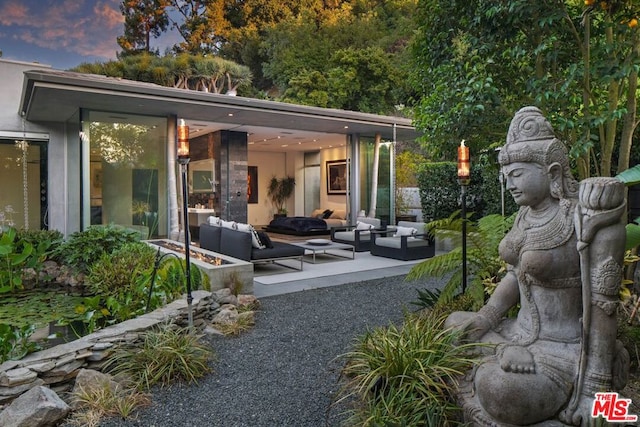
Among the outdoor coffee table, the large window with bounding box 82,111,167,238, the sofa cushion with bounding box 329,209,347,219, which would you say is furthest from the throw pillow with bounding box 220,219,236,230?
the sofa cushion with bounding box 329,209,347,219

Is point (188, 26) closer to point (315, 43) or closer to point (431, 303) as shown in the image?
point (315, 43)

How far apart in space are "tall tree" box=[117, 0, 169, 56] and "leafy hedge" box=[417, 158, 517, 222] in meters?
21.6

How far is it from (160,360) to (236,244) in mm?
3899

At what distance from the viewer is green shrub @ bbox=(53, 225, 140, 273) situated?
702 centimetres

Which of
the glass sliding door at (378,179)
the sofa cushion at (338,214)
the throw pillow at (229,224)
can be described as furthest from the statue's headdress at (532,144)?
the sofa cushion at (338,214)

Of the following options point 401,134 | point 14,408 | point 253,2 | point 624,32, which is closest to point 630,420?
point 14,408

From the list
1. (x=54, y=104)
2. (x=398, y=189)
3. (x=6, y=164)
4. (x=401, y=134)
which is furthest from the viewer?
(x=398, y=189)

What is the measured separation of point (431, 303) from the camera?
4387mm

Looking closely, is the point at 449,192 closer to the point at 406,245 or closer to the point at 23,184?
the point at 406,245

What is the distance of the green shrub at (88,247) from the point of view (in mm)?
7023

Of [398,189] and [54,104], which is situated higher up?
[54,104]

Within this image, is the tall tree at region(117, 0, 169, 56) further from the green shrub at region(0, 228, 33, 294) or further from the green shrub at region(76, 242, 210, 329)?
the green shrub at region(76, 242, 210, 329)

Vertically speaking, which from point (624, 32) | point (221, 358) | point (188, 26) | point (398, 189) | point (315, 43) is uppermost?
point (188, 26)

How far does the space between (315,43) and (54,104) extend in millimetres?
15835
